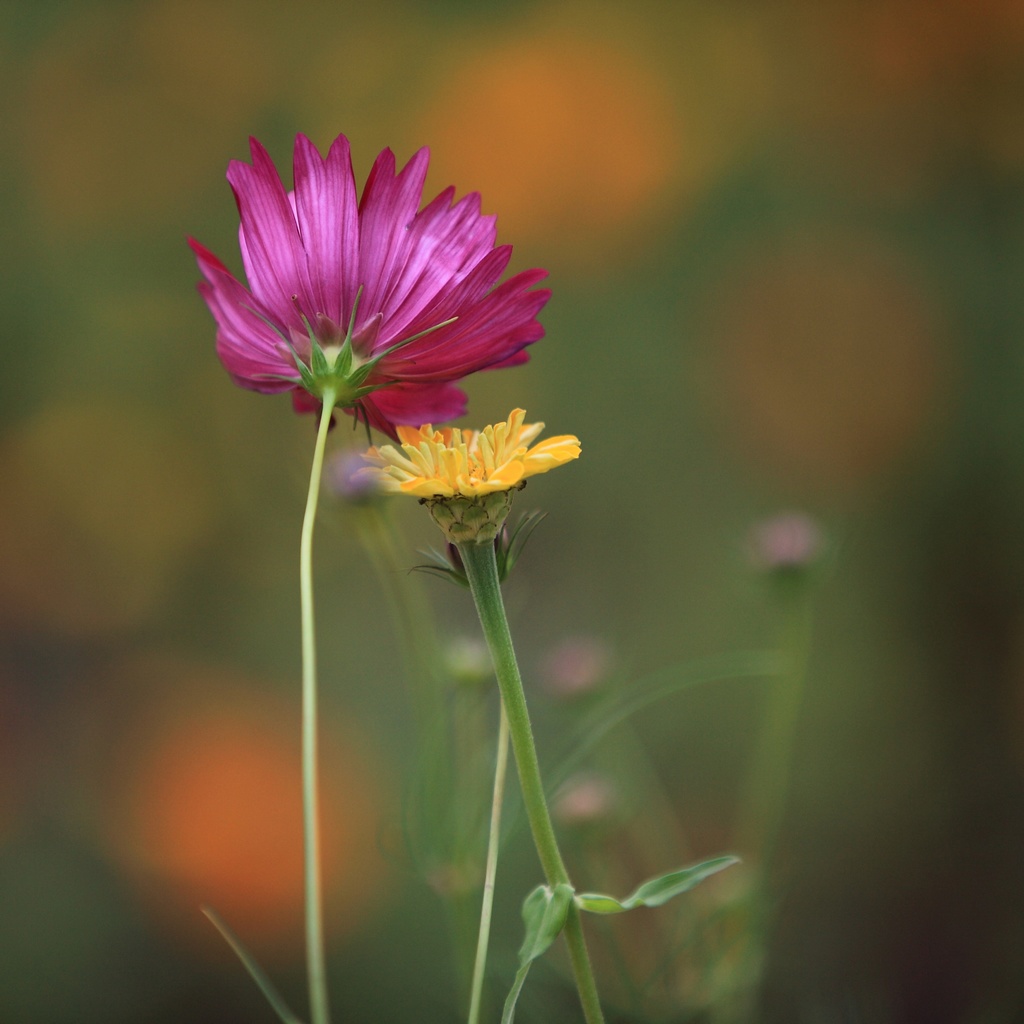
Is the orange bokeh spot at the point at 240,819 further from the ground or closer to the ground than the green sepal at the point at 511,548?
closer to the ground

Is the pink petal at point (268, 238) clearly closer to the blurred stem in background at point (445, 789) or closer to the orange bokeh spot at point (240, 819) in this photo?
the blurred stem in background at point (445, 789)

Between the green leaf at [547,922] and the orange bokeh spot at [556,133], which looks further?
the orange bokeh spot at [556,133]

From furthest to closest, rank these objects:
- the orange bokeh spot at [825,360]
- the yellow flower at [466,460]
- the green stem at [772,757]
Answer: the orange bokeh spot at [825,360] < the green stem at [772,757] < the yellow flower at [466,460]

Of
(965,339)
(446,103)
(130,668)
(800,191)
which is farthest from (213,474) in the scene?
(965,339)

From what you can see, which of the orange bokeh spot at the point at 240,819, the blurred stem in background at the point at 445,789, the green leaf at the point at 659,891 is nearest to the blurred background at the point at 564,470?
the orange bokeh spot at the point at 240,819

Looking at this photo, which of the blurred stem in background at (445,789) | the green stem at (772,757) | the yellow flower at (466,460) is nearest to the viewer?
the yellow flower at (466,460)

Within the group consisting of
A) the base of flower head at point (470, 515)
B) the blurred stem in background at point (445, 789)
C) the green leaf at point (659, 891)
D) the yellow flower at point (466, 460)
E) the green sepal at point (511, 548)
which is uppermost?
the yellow flower at point (466, 460)

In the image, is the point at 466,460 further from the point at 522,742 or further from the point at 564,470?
the point at 564,470

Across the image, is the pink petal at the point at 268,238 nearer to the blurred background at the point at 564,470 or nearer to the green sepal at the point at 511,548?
the green sepal at the point at 511,548
